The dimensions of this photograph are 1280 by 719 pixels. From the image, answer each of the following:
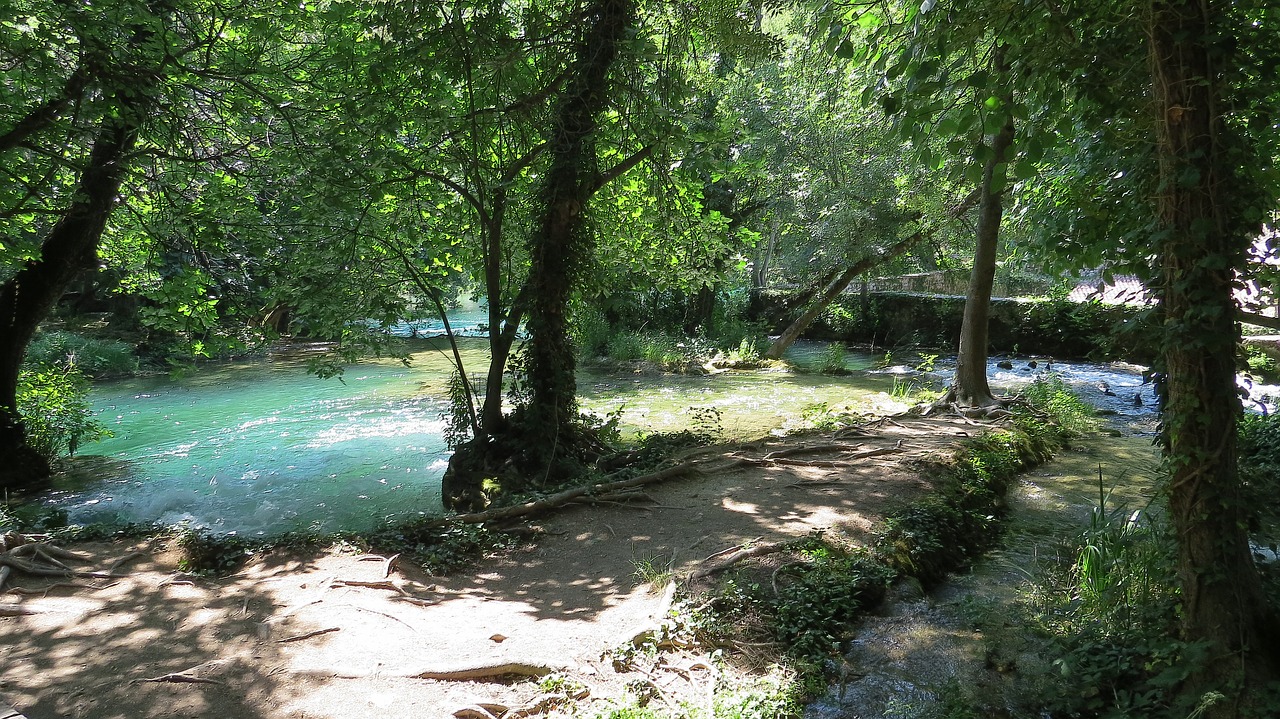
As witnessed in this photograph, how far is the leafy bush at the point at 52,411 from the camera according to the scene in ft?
35.4

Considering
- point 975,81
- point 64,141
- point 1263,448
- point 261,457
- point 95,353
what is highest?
point 64,141

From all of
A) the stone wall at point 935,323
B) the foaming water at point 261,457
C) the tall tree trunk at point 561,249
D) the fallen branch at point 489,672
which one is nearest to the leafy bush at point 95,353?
the foaming water at point 261,457

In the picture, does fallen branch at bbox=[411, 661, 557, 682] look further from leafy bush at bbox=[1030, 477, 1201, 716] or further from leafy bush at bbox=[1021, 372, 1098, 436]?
leafy bush at bbox=[1021, 372, 1098, 436]

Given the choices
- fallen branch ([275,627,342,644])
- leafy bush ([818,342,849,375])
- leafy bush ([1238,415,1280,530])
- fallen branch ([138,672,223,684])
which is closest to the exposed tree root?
leafy bush ([1238,415,1280,530])

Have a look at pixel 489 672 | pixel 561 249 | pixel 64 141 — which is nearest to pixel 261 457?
pixel 64 141

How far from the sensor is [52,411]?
11406 millimetres

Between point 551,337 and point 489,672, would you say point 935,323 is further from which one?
point 489,672

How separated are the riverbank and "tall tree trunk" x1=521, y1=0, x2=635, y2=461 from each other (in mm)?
2360

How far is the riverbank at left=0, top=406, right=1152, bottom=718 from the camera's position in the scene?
380 centimetres

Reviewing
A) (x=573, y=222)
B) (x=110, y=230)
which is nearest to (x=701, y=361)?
(x=573, y=222)

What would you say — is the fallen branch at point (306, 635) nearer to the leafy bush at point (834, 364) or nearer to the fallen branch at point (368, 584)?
the fallen branch at point (368, 584)

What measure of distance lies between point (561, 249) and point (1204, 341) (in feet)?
23.2

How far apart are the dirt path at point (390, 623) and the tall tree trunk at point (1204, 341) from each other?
2580 millimetres

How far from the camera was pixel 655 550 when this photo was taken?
252 inches
